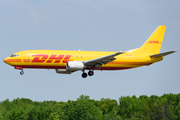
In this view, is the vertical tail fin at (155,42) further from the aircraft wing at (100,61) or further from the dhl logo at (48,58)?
the dhl logo at (48,58)

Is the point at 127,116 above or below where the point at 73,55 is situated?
below

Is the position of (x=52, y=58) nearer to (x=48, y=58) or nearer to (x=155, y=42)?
(x=48, y=58)

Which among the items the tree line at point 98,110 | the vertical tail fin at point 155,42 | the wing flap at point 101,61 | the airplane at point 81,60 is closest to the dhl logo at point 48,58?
the airplane at point 81,60

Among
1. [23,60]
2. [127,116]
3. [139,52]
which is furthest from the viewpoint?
[127,116]

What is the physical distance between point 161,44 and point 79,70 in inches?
814

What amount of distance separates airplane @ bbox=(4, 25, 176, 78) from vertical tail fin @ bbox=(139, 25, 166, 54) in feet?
1.62

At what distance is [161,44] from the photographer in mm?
77000

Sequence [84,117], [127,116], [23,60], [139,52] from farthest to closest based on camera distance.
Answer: [127,116]
[84,117]
[139,52]
[23,60]

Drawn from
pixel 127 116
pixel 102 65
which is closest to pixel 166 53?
pixel 102 65

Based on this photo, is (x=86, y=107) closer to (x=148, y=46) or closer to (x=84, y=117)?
(x=84, y=117)

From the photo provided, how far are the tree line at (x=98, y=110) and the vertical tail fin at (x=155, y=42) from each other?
46252mm

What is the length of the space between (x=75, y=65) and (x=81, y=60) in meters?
3.00

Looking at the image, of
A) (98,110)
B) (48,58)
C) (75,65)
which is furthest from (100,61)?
(98,110)

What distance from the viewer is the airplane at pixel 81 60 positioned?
62.9m
